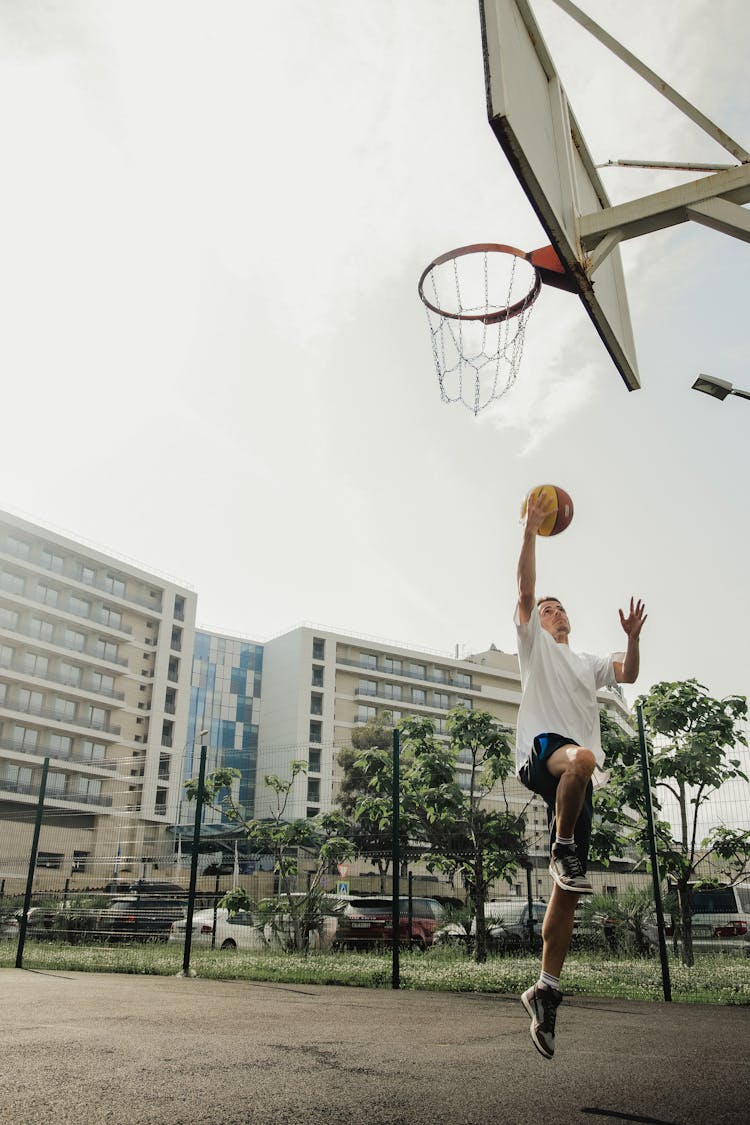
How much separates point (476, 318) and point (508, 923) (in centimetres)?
1130

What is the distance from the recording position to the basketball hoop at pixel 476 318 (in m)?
6.84

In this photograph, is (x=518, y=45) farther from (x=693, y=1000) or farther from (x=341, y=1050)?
(x=693, y=1000)

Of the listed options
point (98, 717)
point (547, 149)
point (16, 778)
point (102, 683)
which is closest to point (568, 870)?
point (547, 149)

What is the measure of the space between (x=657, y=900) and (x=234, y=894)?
6.68 m

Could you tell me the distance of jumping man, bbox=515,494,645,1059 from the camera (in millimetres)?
3695

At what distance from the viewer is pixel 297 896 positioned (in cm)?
1257

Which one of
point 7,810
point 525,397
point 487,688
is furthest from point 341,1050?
point 487,688

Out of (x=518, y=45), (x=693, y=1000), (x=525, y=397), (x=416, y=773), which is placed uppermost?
(x=518, y=45)

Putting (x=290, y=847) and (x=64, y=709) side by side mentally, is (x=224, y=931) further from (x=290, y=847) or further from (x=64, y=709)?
(x=64, y=709)

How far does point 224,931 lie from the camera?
46.9 ft

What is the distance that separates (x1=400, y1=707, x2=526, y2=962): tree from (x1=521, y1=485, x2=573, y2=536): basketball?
8.64m

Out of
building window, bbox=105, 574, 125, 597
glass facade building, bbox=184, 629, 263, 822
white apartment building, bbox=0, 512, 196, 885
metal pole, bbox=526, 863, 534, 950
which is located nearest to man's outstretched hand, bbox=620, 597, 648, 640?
metal pole, bbox=526, 863, 534, 950

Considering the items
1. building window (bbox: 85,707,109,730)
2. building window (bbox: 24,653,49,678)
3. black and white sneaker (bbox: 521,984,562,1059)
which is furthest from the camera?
building window (bbox: 85,707,109,730)

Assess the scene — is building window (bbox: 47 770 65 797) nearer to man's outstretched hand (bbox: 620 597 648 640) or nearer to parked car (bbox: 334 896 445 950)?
parked car (bbox: 334 896 445 950)
